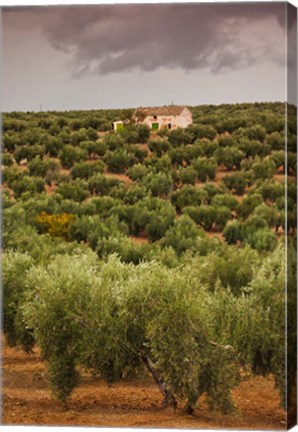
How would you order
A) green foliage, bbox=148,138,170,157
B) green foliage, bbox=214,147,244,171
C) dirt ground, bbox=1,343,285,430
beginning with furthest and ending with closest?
green foliage, bbox=148,138,170,157
green foliage, bbox=214,147,244,171
dirt ground, bbox=1,343,285,430

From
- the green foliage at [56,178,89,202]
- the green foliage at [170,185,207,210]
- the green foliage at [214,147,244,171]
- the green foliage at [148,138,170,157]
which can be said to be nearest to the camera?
the green foliage at [214,147,244,171]

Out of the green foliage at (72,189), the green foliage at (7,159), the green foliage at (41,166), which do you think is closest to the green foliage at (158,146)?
the green foliage at (72,189)

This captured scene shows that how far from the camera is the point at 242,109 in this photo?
1948 centimetres

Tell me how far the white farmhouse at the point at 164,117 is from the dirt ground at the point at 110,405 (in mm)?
3783

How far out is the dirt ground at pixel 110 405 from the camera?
63.0 feet

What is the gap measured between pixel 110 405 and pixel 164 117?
4.31 m

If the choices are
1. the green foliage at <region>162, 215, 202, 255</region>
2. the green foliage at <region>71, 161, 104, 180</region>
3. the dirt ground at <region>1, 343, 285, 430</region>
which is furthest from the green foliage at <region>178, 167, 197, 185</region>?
the dirt ground at <region>1, 343, 285, 430</region>

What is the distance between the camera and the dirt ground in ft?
63.0

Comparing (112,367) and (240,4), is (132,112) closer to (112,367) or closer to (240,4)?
(240,4)

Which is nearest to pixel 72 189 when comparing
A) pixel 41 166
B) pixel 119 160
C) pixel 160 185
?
pixel 41 166

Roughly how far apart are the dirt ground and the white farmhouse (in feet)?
12.4

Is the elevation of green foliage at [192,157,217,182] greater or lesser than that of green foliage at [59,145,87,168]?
lesser

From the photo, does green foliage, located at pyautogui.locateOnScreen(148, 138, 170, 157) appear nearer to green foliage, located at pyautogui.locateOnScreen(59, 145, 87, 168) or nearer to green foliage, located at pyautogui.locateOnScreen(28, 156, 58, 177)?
green foliage, located at pyautogui.locateOnScreen(59, 145, 87, 168)

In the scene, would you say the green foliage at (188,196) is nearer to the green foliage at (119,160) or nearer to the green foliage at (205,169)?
the green foliage at (205,169)
